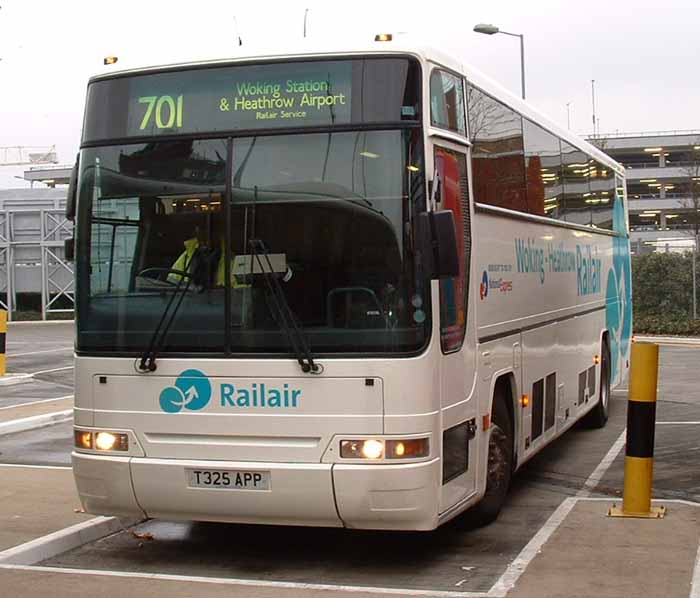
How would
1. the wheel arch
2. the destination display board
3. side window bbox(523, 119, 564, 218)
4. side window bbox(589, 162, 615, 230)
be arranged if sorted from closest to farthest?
the destination display board
the wheel arch
side window bbox(523, 119, 564, 218)
side window bbox(589, 162, 615, 230)

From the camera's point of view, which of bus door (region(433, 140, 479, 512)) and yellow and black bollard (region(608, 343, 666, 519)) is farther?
yellow and black bollard (region(608, 343, 666, 519))

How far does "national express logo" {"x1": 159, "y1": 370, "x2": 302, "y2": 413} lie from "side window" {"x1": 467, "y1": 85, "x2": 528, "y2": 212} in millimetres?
2330

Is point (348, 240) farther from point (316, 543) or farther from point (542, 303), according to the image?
point (542, 303)

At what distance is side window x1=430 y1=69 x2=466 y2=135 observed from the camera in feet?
25.1

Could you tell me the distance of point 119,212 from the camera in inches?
304

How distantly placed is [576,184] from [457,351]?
20.4 ft

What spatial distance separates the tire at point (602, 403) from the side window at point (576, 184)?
78.3 inches

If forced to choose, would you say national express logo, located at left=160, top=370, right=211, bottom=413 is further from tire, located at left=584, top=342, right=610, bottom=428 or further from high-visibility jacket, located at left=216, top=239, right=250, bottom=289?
tire, located at left=584, top=342, right=610, bottom=428

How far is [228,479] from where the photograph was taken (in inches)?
289

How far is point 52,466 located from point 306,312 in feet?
18.0

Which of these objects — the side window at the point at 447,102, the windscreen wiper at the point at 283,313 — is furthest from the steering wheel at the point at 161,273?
the side window at the point at 447,102

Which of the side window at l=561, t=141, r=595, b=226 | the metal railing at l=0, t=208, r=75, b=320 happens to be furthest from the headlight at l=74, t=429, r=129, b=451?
the metal railing at l=0, t=208, r=75, b=320

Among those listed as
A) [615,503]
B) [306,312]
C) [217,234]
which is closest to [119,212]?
[217,234]

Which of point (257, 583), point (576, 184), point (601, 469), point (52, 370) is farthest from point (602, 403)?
point (52, 370)
